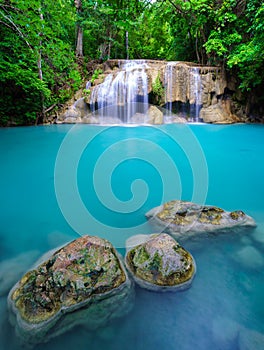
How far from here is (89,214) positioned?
3135 mm

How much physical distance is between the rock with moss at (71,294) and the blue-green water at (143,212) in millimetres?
72

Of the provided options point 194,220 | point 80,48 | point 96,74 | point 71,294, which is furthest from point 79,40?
point 71,294

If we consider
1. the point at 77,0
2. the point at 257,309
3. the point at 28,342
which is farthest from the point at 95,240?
the point at 77,0

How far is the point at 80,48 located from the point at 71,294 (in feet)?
53.0

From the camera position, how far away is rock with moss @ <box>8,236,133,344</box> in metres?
1.49

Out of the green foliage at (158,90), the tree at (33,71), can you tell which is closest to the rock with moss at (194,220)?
the tree at (33,71)

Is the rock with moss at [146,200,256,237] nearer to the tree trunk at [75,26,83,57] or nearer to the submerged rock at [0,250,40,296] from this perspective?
the submerged rock at [0,250,40,296]

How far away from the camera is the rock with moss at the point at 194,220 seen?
2506mm

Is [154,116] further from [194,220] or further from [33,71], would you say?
[194,220]

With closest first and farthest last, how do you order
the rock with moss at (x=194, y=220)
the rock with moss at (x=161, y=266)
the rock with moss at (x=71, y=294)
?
the rock with moss at (x=71, y=294)
the rock with moss at (x=161, y=266)
the rock with moss at (x=194, y=220)

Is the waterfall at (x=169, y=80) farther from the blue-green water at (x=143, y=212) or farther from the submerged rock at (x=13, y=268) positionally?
the submerged rock at (x=13, y=268)

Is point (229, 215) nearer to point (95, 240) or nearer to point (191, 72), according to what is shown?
point (95, 240)

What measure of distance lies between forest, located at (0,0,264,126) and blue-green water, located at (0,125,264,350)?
9.18 feet

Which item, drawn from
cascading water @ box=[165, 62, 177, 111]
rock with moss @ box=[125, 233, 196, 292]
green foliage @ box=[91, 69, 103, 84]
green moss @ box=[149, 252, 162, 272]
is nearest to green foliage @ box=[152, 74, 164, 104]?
cascading water @ box=[165, 62, 177, 111]
